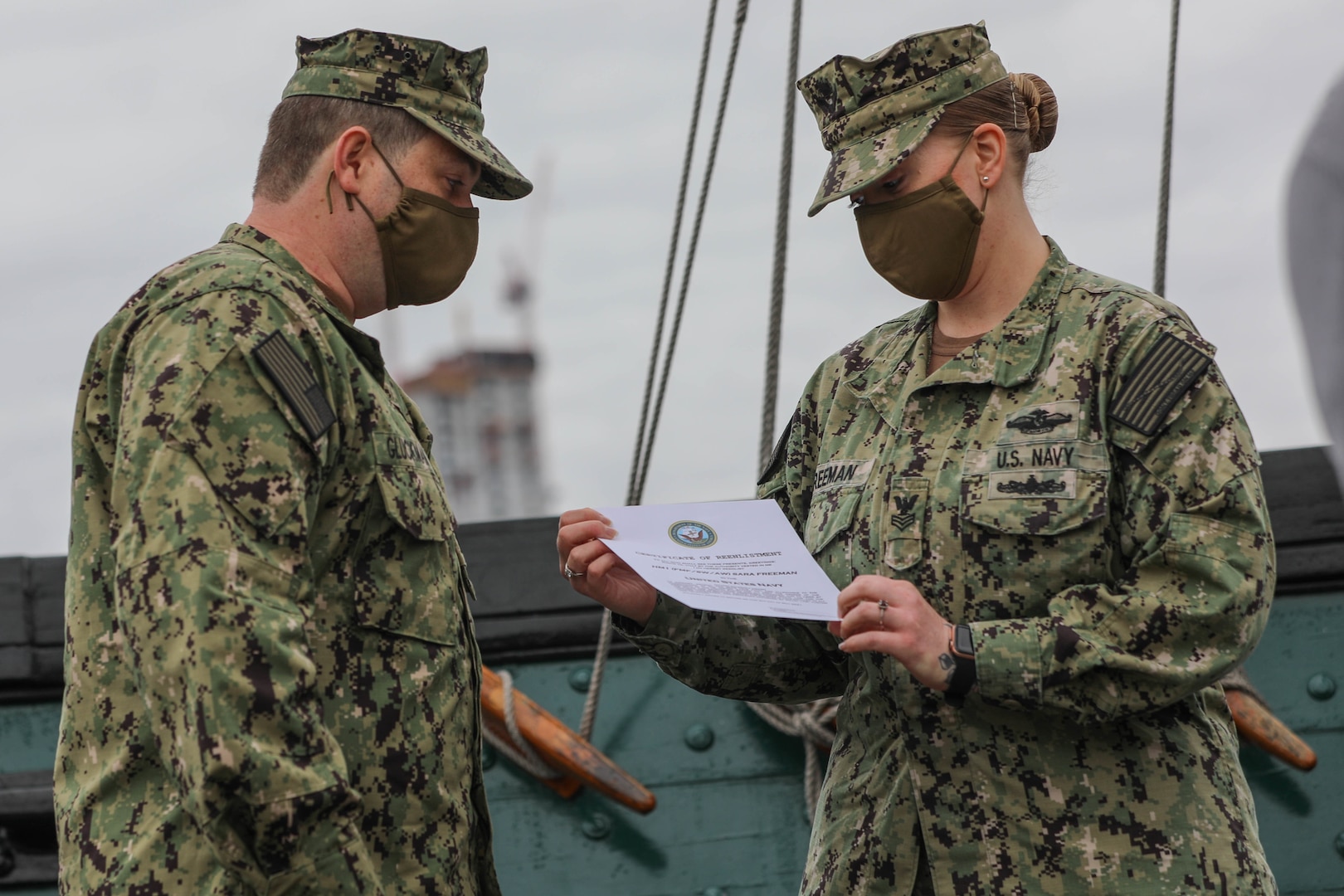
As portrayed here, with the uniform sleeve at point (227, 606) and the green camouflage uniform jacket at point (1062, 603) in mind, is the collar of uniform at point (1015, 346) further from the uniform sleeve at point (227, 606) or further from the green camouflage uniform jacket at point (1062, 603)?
the uniform sleeve at point (227, 606)

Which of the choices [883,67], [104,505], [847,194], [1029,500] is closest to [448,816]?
[104,505]

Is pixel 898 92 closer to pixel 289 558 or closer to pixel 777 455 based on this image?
pixel 777 455

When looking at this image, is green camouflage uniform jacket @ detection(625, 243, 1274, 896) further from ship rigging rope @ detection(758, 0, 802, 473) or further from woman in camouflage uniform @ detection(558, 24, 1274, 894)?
ship rigging rope @ detection(758, 0, 802, 473)

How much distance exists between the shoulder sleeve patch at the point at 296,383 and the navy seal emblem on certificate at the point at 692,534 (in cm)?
63

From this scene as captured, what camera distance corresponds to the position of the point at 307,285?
2.16m

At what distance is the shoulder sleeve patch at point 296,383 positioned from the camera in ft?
6.35

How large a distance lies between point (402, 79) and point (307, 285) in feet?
1.30

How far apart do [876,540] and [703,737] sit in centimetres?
143

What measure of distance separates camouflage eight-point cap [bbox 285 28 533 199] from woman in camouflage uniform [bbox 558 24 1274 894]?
0.58 m

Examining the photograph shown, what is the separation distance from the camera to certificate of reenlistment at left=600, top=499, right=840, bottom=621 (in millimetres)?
2158

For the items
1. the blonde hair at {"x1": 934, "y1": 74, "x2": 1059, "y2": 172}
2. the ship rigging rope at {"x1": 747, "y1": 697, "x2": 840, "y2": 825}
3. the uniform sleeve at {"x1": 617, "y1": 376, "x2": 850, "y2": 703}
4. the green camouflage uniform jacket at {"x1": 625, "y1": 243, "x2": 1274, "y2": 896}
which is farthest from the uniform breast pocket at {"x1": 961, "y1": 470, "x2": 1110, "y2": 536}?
the ship rigging rope at {"x1": 747, "y1": 697, "x2": 840, "y2": 825}

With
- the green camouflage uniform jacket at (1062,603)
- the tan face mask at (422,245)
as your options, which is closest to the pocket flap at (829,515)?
the green camouflage uniform jacket at (1062,603)

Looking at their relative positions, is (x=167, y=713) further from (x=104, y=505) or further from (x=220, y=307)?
(x=220, y=307)

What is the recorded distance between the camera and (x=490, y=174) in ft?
8.11
